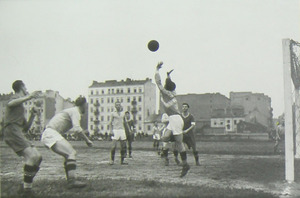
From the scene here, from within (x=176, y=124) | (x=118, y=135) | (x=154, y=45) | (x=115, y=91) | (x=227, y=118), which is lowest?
(x=118, y=135)

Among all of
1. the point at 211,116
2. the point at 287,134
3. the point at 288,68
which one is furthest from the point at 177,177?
the point at 211,116

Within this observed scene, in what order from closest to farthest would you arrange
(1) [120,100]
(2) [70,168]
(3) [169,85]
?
1. (2) [70,168]
2. (3) [169,85]
3. (1) [120,100]

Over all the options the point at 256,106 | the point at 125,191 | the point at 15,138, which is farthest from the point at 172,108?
the point at 256,106

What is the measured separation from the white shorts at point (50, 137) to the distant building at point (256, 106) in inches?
3761

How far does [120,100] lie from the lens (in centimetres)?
11650

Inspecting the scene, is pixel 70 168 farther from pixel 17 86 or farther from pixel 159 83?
pixel 159 83

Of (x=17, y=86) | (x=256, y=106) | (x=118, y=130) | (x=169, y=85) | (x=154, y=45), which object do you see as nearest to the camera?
(x=17, y=86)

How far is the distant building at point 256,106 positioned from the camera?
322ft

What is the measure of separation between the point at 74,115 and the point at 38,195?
5.02 feet

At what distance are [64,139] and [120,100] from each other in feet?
362

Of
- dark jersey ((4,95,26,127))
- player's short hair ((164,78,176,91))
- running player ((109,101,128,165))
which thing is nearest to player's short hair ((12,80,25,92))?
dark jersey ((4,95,26,127))

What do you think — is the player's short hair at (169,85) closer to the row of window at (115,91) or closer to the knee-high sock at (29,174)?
the knee-high sock at (29,174)

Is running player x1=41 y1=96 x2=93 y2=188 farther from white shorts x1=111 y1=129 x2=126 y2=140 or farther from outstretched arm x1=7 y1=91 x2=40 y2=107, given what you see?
white shorts x1=111 y1=129 x2=126 y2=140

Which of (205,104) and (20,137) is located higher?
(205,104)
